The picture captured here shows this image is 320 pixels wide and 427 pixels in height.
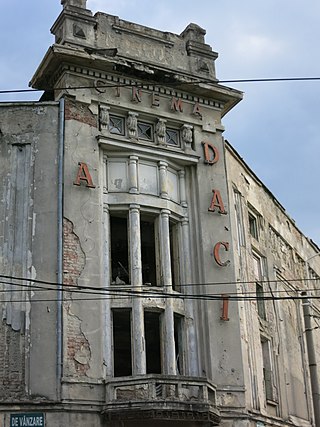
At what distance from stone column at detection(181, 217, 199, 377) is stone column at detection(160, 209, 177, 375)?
23.3 inches

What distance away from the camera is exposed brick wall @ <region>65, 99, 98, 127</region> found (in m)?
18.7

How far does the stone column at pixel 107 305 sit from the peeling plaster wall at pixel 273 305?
3837 millimetres

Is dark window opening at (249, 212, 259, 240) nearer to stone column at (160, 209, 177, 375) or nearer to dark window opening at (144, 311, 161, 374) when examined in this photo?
stone column at (160, 209, 177, 375)

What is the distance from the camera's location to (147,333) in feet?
62.1

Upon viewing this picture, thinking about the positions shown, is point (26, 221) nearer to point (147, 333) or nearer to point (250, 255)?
point (147, 333)

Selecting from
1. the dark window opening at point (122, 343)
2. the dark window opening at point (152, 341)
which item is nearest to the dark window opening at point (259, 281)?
the dark window opening at point (152, 341)

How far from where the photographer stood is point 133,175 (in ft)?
62.5

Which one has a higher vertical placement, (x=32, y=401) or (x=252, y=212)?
(x=252, y=212)

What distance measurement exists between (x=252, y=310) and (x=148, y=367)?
392 centimetres

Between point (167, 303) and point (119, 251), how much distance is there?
1845 mm

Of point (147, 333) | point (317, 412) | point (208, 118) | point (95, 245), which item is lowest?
point (317, 412)

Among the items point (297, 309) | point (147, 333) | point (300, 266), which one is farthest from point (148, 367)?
point (300, 266)

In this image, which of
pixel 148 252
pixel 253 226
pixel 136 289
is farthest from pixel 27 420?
pixel 253 226

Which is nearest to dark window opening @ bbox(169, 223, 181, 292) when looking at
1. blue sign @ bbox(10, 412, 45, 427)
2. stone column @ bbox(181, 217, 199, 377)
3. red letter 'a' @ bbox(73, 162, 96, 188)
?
stone column @ bbox(181, 217, 199, 377)
